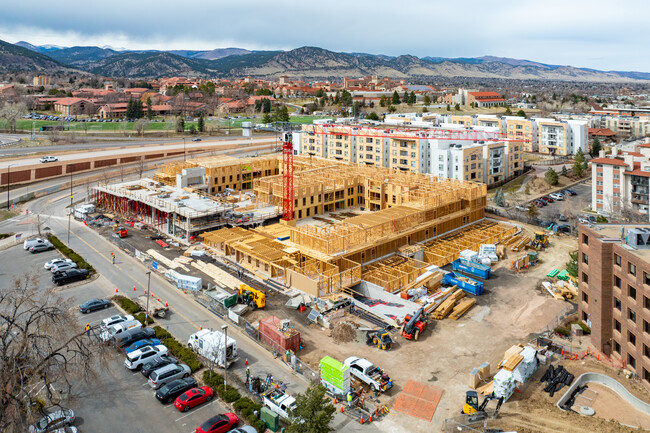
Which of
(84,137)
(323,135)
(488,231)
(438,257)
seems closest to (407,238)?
(438,257)

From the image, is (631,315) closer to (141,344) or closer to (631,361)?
(631,361)

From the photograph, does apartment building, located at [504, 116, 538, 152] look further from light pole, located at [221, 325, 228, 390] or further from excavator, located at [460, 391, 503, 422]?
light pole, located at [221, 325, 228, 390]

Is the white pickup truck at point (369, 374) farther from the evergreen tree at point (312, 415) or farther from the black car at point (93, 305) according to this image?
the black car at point (93, 305)

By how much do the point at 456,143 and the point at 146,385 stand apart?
56197 millimetres

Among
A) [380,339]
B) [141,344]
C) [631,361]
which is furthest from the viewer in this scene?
[380,339]

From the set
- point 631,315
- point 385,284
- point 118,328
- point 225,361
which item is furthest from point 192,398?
point 631,315

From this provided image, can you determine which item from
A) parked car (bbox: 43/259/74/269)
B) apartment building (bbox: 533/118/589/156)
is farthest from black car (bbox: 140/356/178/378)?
apartment building (bbox: 533/118/589/156)

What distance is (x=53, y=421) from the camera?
65.2 ft

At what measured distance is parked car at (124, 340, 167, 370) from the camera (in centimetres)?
2620

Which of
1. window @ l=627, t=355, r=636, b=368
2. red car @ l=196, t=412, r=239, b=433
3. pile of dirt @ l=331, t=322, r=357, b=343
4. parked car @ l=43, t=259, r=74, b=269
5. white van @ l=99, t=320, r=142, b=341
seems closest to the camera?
red car @ l=196, t=412, r=239, b=433

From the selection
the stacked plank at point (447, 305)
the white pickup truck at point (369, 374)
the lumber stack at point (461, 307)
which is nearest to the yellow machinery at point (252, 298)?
the white pickup truck at point (369, 374)

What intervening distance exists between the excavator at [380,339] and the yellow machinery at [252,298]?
803 centimetres

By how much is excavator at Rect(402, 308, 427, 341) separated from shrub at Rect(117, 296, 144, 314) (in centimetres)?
1765

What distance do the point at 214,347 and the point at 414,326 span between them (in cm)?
1219
